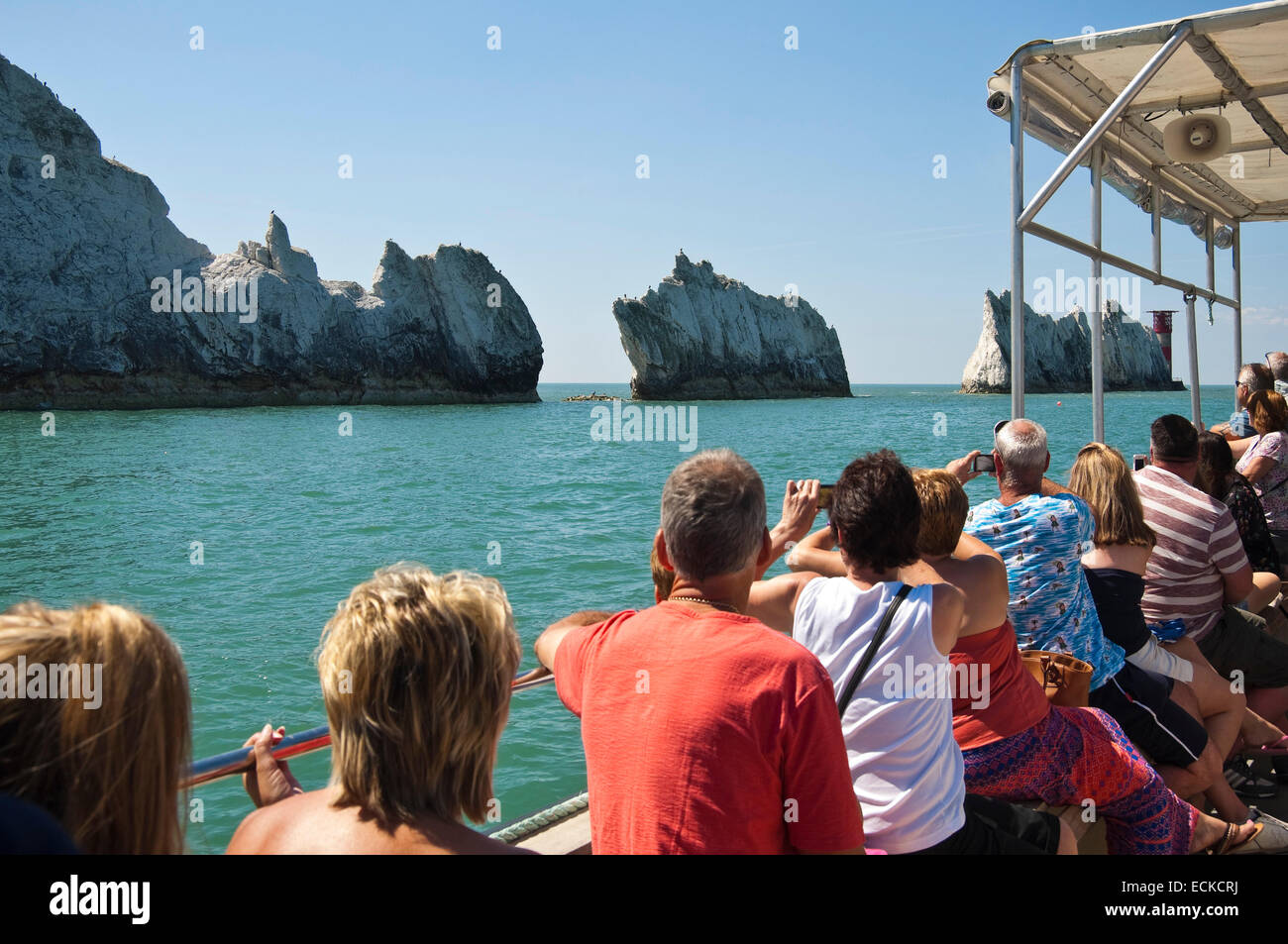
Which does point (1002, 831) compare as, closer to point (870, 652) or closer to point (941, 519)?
point (870, 652)

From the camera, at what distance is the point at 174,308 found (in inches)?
2325

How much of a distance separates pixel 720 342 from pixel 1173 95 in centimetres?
8862

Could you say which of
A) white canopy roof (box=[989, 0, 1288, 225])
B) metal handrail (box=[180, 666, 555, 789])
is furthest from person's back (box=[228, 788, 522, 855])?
white canopy roof (box=[989, 0, 1288, 225])

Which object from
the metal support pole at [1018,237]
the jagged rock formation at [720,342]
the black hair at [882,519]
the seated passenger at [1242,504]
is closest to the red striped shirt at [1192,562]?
the seated passenger at [1242,504]

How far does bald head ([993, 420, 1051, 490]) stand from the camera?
3471 mm

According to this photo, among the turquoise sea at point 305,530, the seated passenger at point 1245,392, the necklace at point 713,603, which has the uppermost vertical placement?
the seated passenger at point 1245,392

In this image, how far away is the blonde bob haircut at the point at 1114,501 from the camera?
3648 millimetres

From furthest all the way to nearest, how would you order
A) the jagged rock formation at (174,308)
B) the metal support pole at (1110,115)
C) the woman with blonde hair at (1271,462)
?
the jagged rock formation at (174,308), the woman with blonde hair at (1271,462), the metal support pole at (1110,115)

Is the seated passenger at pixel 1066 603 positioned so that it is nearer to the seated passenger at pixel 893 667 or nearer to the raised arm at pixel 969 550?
the raised arm at pixel 969 550

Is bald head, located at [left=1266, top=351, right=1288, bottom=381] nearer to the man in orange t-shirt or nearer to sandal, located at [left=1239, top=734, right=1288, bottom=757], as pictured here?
sandal, located at [left=1239, top=734, right=1288, bottom=757]

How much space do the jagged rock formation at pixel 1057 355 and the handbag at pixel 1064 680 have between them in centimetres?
11098

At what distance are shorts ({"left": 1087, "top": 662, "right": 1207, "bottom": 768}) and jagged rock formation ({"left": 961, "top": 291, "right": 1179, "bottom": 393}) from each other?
110 metres

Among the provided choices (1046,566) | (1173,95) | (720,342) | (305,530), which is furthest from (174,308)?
(1046,566)

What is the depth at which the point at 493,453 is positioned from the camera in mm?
37688
